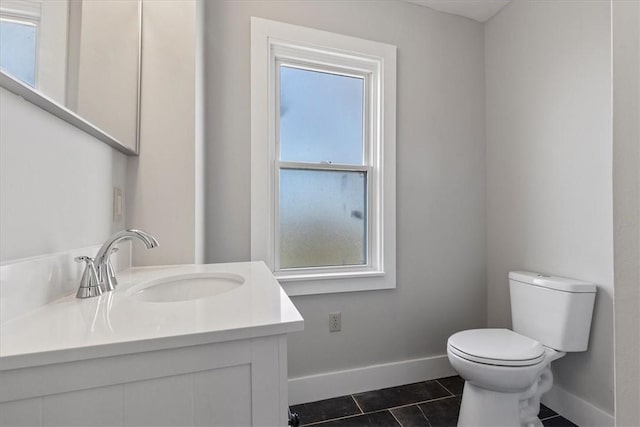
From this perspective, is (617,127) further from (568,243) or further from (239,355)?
(568,243)

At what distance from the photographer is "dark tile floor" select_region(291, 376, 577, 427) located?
5.04 ft

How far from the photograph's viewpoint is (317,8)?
5.78 ft

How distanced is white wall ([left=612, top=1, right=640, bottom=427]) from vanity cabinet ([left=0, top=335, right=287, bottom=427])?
507 mm

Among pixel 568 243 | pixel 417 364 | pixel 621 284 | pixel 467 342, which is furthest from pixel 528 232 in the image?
pixel 621 284

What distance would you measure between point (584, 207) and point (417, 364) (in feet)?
4.17

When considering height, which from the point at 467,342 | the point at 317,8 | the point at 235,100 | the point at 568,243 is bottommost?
the point at 467,342

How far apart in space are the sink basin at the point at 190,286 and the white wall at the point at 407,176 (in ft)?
1.54

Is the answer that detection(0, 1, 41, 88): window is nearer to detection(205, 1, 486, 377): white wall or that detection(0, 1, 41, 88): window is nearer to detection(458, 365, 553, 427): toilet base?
detection(205, 1, 486, 377): white wall

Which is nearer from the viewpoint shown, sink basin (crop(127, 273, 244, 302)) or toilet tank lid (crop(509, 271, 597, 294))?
sink basin (crop(127, 273, 244, 302))

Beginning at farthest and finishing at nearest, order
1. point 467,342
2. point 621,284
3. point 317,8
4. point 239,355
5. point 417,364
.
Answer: point 417,364 → point 317,8 → point 467,342 → point 239,355 → point 621,284

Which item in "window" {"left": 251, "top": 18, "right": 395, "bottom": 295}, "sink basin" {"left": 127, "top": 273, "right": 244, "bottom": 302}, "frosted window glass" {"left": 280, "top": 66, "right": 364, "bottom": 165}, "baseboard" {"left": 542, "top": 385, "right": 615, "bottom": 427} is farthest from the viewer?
"frosted window glass" {"left": 280, "top": 66, "right": 364, "bottom": 165}

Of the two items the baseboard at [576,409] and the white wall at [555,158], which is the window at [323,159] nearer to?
the white wall at [555,158]

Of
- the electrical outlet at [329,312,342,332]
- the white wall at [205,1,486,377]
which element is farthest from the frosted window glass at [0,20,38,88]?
the electrical outlet at [329,312,342,332]

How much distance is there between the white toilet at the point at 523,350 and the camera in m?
1.27
